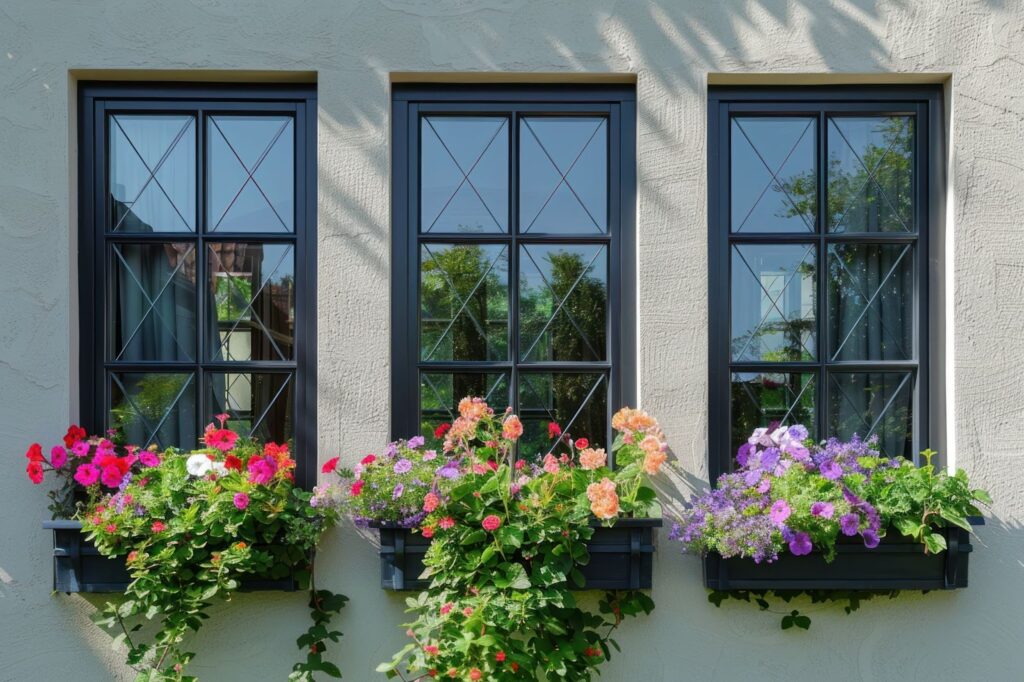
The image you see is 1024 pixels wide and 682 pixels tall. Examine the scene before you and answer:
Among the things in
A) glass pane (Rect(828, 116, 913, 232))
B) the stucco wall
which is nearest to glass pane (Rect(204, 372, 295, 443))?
the stucco wall

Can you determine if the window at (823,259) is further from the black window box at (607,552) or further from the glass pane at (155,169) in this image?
the glass pane at (155,169)

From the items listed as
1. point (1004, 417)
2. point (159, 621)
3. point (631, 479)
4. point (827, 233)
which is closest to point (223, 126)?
point (159, 621)

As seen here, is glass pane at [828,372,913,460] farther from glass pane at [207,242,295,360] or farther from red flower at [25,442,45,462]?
red flower at [25,442,45,462]

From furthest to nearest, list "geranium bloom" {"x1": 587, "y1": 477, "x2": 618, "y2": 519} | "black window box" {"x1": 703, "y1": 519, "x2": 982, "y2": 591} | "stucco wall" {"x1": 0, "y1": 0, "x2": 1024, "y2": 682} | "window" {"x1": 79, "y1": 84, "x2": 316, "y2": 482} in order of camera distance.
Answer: "window" {"x1": 79, "y1": 84, "x2": 316, "y2": 482}
"stucco wall" {"x1": 0, "y1": 0, "x2": 1024, "y2": 682}
"black window box" {"x1": 703, "y1": 519, "x2": 982, "y2": 591}
"geranium bloom" {"x1": 587, "y1": 477, "x2": 618, "y2": 519}

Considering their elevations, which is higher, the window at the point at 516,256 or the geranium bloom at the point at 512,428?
the window at the point at 516,256

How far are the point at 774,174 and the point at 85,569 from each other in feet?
9.57

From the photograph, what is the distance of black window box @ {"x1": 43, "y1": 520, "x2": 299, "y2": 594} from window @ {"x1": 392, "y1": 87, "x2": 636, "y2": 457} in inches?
41.2

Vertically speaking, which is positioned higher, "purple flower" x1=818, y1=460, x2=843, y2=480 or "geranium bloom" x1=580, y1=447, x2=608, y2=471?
"geranium bloom" x1=580, y1=447, x2=608, y2=471

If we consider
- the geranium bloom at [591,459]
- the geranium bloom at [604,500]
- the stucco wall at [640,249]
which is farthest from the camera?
the stucco wall at [640,249]

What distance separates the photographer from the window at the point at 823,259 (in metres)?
2.69

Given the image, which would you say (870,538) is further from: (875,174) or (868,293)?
(875,174)

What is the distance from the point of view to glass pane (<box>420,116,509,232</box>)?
8.93 feet

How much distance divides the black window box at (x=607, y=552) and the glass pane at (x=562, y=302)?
66cm

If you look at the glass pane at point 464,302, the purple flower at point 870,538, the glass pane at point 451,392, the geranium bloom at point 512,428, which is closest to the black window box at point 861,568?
the purple flower at point 870,538
